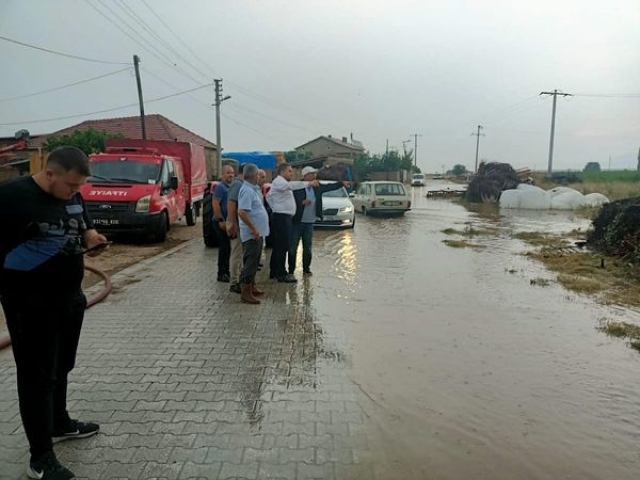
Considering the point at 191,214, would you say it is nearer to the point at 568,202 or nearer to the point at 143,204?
the point at 143,204

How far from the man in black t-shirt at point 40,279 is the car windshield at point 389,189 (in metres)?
18.7

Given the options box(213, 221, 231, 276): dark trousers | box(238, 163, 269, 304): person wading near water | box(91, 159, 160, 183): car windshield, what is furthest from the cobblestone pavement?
box(91, 159, 160, 183): car windshield

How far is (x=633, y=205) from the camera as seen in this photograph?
11078mm

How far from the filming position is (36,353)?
276cm

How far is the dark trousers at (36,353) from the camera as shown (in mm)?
2713

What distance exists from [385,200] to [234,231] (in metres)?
14.6

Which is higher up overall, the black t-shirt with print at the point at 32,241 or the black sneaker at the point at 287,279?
the black t-shirt with print at the point at 32,241

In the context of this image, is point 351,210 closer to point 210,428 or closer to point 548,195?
point 210,428

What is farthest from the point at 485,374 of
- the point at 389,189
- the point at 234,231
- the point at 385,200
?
the point at 389,189

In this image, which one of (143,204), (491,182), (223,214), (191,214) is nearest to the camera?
(223,214)

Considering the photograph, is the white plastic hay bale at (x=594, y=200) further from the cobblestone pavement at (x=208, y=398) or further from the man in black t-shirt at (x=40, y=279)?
the man in black t-shirt at (x=40, y=279)

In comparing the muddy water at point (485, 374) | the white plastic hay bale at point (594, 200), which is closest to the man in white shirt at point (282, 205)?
the muddy water at point (485, 374)

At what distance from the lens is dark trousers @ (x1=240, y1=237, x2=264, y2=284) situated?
6375 mm

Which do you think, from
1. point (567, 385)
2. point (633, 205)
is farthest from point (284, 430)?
point (633, 205)
